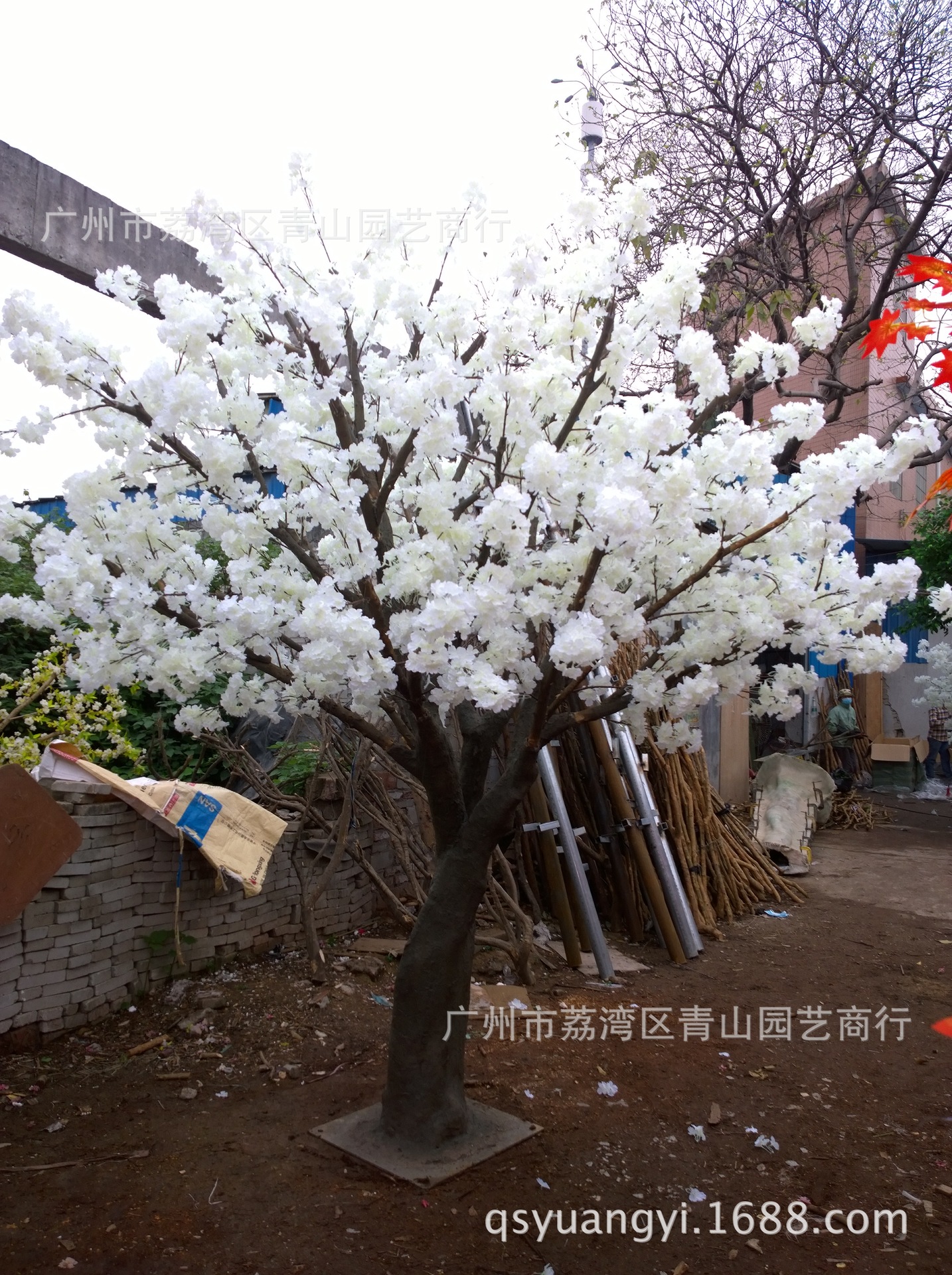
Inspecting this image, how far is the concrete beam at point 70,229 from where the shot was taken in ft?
13.1

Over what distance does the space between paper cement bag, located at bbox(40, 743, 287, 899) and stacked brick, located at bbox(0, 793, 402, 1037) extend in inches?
5.4

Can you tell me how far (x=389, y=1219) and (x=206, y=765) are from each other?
4064mm

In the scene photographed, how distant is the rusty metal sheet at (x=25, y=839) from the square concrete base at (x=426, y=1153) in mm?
1658

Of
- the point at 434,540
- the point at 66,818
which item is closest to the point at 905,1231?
the point at 434,540

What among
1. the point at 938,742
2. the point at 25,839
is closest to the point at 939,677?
the point at 938,742

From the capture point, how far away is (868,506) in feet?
61.1

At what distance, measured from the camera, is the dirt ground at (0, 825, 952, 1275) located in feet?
10.2

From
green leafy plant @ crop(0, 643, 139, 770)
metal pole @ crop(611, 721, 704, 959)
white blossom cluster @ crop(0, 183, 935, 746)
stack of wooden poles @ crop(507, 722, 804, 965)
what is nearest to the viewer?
white blossom cluster @ crop(0, 183, 935, 746)

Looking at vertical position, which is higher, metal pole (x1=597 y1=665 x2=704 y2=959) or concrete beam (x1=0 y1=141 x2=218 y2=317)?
concrete beam (x1=0 y1=141 x2=218 y2=317)

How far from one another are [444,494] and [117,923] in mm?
3079

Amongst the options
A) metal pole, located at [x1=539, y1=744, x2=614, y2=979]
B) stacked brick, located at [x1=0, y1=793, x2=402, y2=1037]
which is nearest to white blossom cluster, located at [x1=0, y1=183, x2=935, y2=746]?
stacked brick, located at [x1=0, y1=793, x2=402, y2=1037]

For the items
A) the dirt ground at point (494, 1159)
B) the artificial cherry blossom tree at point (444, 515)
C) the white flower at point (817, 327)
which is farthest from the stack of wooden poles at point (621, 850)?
the white flower at point (817, 327)

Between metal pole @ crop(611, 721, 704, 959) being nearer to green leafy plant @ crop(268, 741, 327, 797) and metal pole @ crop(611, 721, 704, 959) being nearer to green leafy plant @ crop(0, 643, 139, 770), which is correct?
green leafy plant @ crop(268, 741, 327, 797)

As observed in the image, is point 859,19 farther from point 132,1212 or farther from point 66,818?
point 132,1212
